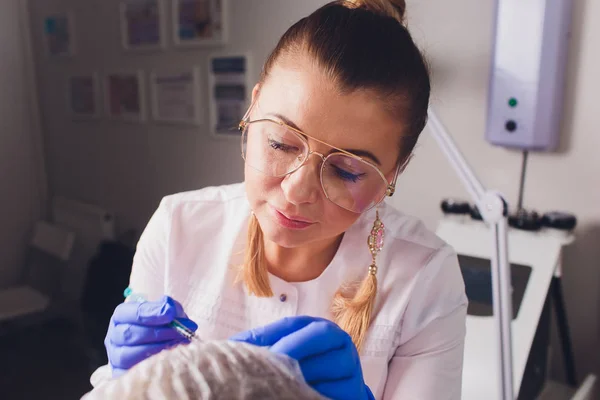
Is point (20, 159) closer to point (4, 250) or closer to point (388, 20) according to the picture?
point (4, 250)

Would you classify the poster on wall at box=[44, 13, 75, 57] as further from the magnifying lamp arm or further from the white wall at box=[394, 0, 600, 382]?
the magnifying lamp arm

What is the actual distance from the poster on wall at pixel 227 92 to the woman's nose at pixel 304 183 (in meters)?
1.40

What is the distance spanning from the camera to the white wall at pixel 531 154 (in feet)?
4.29

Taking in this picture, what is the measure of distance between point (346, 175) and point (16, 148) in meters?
2.88

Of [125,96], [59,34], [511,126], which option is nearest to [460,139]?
[511,126]

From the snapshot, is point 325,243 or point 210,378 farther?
point 325,243

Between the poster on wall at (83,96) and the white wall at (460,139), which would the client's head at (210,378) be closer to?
the white wall at (460,139)

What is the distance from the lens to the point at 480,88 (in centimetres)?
146

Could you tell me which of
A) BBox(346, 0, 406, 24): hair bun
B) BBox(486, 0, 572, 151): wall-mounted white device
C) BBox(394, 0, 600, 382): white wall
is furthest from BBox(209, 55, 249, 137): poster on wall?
BBox(346, 0, 406, 24): hair bun

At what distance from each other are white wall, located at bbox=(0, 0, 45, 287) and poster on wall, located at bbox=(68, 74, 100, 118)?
0.36 m

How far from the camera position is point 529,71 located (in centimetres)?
130

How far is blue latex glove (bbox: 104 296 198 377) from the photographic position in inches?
25.9

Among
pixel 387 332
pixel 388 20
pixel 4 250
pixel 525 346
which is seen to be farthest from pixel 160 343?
pixel 4 250

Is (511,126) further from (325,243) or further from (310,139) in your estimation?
(310,139)
